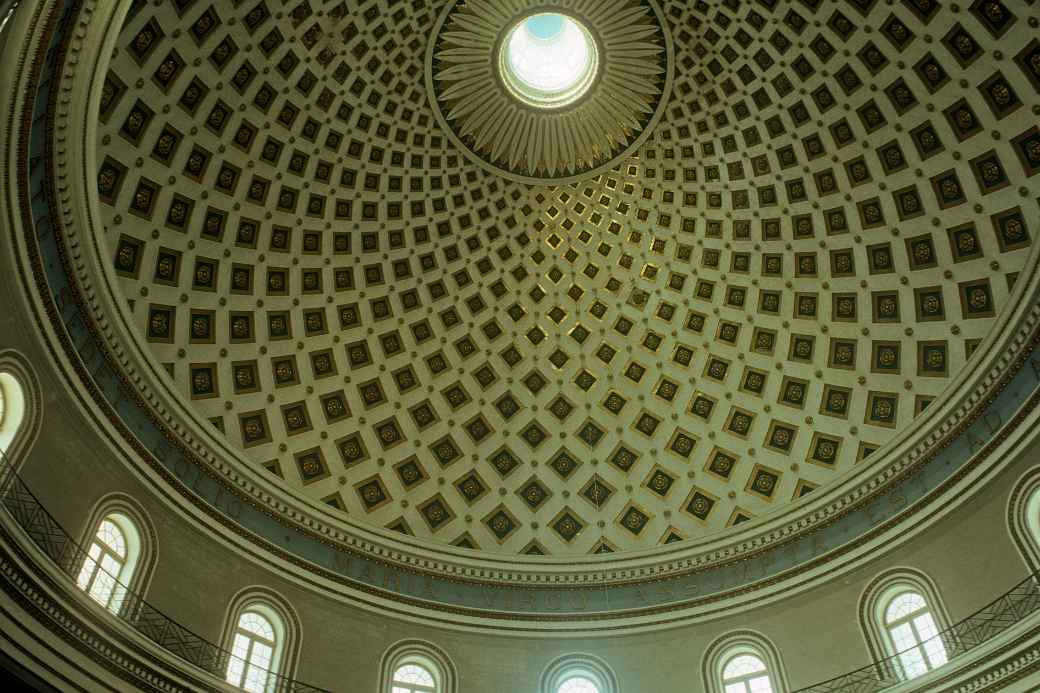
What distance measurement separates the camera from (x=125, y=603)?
1881cm

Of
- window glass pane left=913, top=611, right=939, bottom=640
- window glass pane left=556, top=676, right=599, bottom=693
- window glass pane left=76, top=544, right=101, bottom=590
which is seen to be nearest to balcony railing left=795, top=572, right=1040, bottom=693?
window glass pane left=913, top=611, right=939, bottom=640

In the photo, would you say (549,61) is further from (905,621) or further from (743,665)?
(905,621)

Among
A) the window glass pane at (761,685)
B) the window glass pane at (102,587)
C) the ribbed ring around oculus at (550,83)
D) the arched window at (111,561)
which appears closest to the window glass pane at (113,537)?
the arched window at (111,561)

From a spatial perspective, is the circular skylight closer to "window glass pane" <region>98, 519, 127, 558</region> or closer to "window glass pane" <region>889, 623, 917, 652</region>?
"window glass pane" <region>98, 519, 127, 558</region>

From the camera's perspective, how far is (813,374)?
89.4 feet

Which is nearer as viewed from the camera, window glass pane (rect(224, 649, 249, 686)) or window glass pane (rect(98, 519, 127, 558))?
window glass pane (rect(98, 519, 127, 558))

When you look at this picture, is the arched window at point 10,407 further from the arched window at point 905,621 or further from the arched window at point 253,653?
the arched window at point 905,621

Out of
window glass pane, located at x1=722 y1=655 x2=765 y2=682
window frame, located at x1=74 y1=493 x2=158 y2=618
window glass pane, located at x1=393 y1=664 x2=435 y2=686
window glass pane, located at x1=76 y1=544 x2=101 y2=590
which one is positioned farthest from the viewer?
window glass pane, located at x1=722 y1=655 x2=765 y2=682

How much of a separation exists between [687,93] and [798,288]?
250 inches

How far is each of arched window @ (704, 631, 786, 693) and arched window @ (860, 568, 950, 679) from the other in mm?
2217

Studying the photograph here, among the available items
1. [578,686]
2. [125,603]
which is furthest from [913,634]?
[125,603]

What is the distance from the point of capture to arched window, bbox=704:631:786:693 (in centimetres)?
2245

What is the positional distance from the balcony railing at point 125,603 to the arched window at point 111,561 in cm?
9

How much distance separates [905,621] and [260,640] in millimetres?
14034
